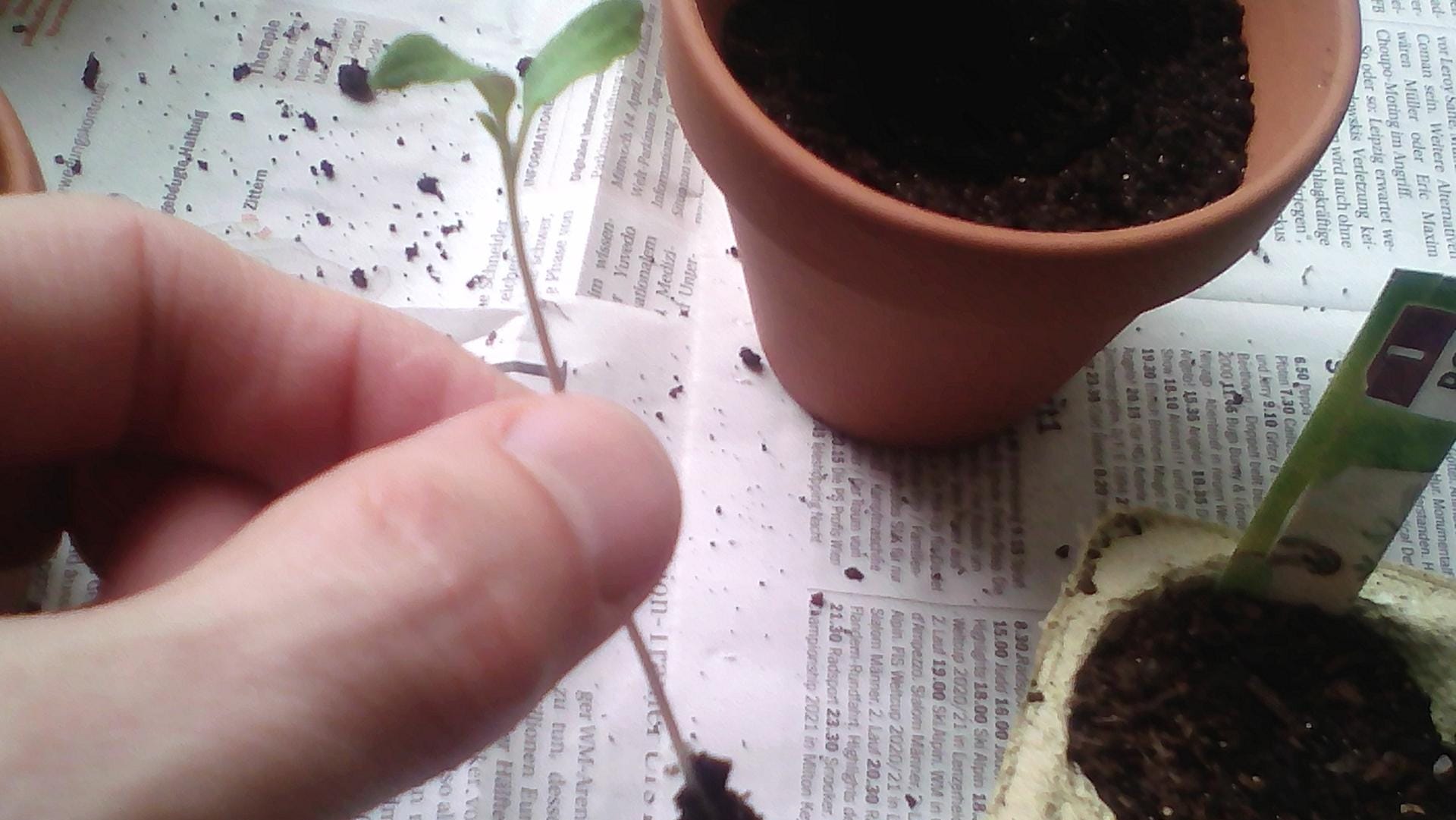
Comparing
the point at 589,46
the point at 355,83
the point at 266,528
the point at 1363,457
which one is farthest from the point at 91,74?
the point at 1363,457

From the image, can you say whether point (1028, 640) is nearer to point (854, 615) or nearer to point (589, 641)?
point (854, 615)

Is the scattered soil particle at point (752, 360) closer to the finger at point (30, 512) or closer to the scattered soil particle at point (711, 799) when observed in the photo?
the scattered soil particle at point (711, 799)

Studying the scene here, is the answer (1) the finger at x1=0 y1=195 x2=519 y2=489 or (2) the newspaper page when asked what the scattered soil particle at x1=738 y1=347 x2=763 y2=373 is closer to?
(2) the newspaper page

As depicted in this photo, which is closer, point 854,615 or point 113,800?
point 113,800

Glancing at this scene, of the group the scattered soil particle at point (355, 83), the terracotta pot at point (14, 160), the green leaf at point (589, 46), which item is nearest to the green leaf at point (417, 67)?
the green leaf at point (589, 46)

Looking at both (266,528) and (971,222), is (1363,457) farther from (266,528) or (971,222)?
(266,528)

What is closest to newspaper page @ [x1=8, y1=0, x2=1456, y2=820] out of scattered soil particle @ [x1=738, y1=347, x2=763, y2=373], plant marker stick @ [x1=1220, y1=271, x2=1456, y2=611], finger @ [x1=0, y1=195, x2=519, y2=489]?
scattered soil particle @ [x1=738, y1=347, x2=763, y2=373]

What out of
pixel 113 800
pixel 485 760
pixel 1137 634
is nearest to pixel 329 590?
pixel 113 800
